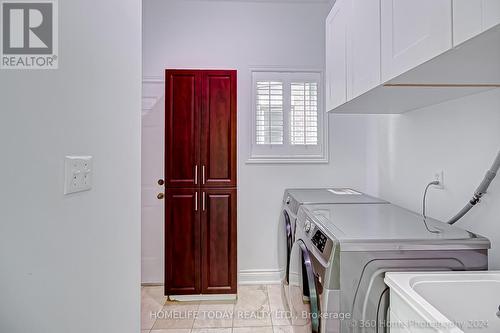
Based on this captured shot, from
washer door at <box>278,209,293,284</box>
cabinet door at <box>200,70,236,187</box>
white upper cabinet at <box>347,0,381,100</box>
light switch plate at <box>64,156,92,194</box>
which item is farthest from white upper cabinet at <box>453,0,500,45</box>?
cabinet door at <box>200,70,236,187</box>

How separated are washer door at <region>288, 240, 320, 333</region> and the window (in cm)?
130

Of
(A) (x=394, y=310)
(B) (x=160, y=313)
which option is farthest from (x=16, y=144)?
(B) (x=160, y=313)

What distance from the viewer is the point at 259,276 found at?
2748 millimetres

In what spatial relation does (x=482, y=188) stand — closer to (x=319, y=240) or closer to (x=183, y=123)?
(x=319, y=240)

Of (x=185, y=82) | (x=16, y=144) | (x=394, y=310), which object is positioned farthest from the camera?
(x=185, y=82)

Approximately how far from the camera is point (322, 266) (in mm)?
1143

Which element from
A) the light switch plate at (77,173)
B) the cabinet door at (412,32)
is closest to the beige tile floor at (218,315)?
the light switch plate at (77,173)

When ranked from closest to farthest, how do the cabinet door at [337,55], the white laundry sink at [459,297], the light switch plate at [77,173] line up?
the light switch plate at [77,173] → the white laundry sink at [459,297] → the cabinet door at [337,55]

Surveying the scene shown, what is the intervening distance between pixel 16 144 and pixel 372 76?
1375 millimetres

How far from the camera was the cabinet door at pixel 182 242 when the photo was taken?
238cm

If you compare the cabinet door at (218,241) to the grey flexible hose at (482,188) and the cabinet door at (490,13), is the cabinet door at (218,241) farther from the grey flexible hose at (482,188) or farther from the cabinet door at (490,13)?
the cabinet door at (490,13)

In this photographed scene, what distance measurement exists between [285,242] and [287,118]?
3.97ft

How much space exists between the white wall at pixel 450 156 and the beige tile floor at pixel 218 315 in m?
1.30

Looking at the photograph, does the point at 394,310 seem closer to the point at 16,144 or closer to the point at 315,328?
the point at 315,328
